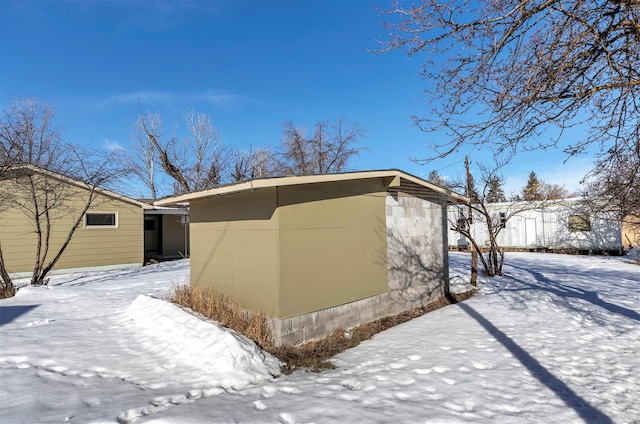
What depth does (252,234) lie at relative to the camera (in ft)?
18.1

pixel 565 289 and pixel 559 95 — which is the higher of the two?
pixel 559 95

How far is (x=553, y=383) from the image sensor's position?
12.1 feet

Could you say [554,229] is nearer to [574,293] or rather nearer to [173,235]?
[574,293]

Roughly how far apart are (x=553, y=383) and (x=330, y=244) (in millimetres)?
3373

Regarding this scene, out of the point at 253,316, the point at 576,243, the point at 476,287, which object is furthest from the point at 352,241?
the point at 576,243

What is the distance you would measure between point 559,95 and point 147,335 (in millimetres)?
6132

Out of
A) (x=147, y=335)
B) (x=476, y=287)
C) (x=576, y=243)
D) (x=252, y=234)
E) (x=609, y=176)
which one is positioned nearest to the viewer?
(x=609, y=176)

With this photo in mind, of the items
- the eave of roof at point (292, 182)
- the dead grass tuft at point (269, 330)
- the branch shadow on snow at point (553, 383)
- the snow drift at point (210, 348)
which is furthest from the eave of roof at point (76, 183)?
the branch shadow on snow at point (553, 383)

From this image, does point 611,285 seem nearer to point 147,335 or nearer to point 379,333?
point 379,333

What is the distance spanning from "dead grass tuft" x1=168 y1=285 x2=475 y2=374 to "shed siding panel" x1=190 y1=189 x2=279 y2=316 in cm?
22

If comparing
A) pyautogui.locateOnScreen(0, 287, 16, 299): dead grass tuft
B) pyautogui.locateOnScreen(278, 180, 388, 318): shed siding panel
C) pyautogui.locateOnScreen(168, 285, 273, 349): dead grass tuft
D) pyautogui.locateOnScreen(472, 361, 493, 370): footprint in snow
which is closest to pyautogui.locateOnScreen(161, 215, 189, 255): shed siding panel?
pyautogui.locateOnScreen(0, 287, 16, 299): dead grass tuft

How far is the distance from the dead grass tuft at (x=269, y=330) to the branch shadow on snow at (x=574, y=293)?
398 cm

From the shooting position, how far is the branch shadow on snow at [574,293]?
6.46 meters

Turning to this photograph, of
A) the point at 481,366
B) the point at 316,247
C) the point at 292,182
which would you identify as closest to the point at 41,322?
the point at 316,247
